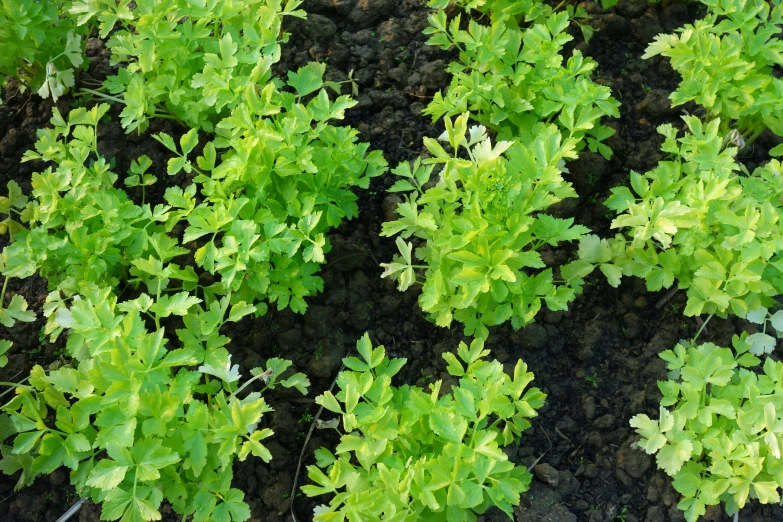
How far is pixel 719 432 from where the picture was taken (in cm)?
234

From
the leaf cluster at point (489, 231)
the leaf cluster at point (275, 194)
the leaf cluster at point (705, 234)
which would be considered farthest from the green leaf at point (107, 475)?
the leaf cluster at point (705, 234)

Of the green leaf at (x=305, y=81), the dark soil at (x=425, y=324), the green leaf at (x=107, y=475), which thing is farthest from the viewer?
the green leaf at (x=305, y=81)

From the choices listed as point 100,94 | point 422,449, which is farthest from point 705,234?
point 100,94

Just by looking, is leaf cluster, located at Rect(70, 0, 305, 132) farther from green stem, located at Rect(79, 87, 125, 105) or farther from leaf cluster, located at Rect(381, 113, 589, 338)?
leaf cluster, located at Rect(381, 113, 589, 338)

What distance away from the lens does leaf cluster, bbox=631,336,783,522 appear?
7.30 ft

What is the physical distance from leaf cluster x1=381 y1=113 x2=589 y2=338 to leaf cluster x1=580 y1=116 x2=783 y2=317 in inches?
8.6

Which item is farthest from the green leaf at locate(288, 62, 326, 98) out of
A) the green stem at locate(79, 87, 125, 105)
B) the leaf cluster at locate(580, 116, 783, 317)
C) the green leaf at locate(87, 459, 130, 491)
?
the green leaf at locate(87, 459, 130, 491)

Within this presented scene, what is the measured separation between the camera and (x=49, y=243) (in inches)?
98.0

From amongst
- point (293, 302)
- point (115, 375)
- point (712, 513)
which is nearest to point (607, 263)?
point (712, 513)

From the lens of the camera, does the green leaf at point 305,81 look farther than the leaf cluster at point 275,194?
Yes

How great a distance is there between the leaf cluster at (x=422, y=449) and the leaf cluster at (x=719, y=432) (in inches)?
18.7

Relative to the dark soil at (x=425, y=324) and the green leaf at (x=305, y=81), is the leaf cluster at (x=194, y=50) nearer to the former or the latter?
the green leaf at (x=305, y=81)

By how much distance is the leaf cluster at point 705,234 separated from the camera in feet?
7.97

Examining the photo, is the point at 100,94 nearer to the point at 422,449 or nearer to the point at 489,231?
the point at 489,231
